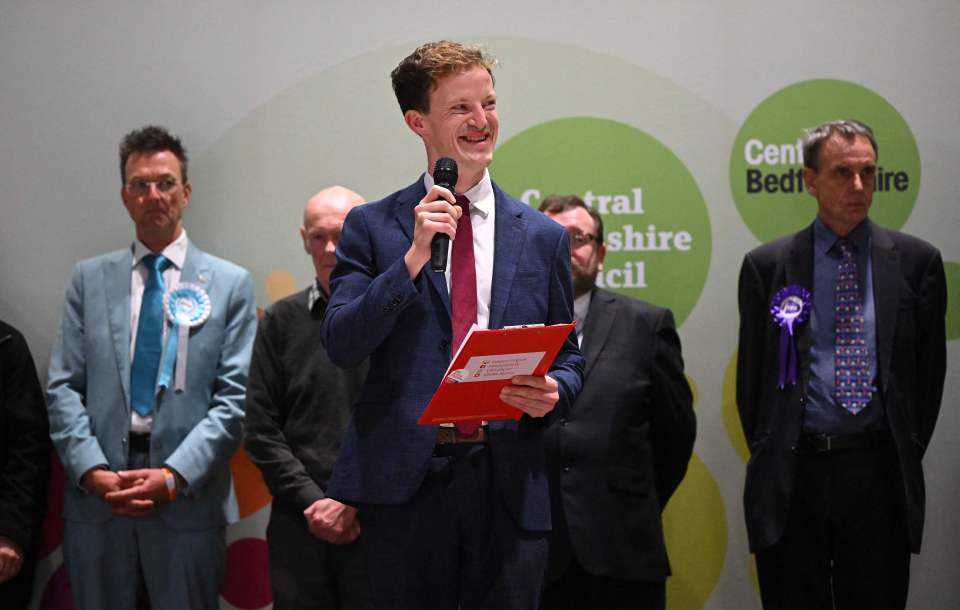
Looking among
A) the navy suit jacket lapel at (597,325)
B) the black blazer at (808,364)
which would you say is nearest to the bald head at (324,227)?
the navy suit jacket lapel at (597,325)

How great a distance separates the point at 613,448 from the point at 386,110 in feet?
5.87

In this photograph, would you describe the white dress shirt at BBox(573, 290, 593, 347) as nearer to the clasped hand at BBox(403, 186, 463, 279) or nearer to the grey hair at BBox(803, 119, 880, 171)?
the grey hair at BBox(803, 119, 880, 171)

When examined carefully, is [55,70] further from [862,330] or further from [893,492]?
[893,492]

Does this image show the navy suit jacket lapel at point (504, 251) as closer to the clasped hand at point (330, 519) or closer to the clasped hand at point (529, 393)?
the clasped hand at point (529, 393)

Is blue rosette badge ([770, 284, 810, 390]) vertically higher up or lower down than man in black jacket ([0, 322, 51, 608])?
higher up

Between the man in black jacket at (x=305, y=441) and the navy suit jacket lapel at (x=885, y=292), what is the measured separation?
6.07 ft

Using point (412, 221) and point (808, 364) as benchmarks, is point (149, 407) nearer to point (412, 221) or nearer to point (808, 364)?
point (412, 221)

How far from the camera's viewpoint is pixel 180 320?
4156mm

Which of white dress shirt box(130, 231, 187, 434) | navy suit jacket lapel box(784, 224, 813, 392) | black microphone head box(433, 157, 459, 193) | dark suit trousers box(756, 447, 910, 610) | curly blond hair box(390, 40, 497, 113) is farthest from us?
white dress shirt box(130, 231, 187, 434)

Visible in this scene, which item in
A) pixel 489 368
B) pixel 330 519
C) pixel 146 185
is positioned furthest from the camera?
pixel 146 185

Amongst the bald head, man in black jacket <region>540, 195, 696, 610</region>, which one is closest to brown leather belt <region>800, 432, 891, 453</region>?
man in black jacket <region>540, 195, 696, 610</region>

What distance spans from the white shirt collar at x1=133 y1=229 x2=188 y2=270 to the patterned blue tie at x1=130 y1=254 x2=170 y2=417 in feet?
0.15

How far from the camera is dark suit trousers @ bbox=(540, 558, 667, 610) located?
3760mm

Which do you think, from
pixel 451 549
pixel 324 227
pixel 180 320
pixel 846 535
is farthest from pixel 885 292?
pixel 180 320
